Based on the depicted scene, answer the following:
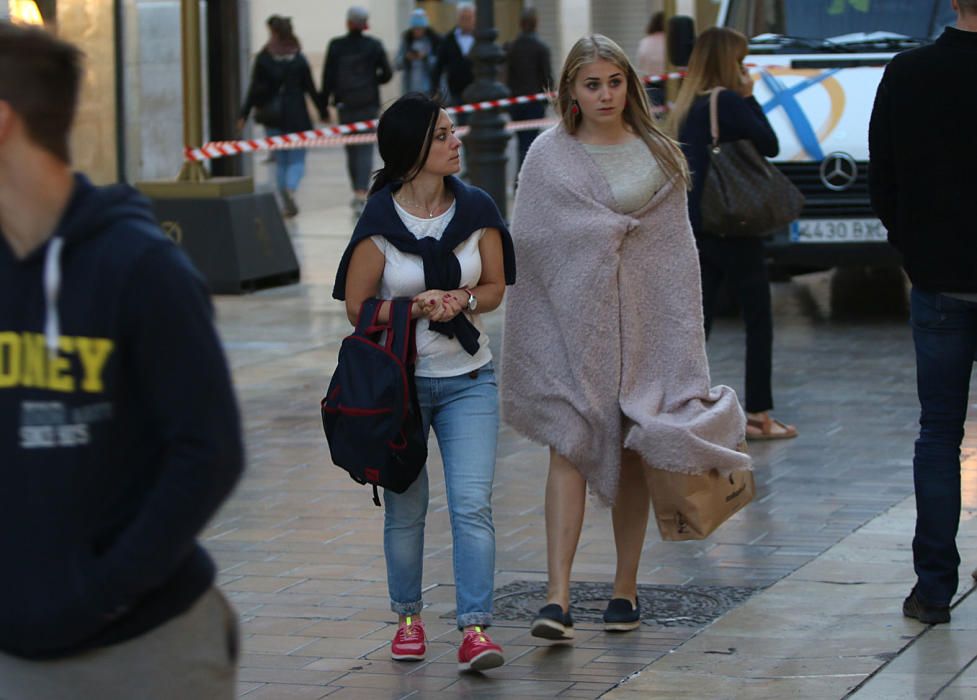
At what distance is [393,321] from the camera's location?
5199mm

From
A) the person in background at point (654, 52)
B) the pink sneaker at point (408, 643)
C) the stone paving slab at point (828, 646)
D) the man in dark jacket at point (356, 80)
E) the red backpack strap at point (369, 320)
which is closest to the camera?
the stone paving slab at point (828, 646)

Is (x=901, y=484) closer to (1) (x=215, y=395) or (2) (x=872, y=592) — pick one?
(2) (x=872, y=592)

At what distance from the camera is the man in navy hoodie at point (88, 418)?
2.57 metres

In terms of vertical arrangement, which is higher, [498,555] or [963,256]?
[963,256]

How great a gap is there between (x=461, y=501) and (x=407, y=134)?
1.01 m

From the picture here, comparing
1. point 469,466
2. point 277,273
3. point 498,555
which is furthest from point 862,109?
point 469,466

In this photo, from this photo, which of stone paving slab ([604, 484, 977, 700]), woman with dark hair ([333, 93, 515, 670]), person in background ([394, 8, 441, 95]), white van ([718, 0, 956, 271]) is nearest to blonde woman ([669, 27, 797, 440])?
stone paving slab ([604, 484, 977, 700])

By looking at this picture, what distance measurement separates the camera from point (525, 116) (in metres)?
21.4

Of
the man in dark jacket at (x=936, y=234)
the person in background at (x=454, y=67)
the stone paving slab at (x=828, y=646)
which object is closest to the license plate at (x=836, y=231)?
the stone paving slab at (x=828, y=646)

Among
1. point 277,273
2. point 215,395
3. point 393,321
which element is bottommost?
point 277,273

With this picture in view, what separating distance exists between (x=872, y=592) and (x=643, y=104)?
165cm

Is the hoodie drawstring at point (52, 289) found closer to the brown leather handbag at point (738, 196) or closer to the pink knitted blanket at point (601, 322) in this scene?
the pink knitted blanket at point (601, 322)

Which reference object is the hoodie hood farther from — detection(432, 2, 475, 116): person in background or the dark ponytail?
detection(432, 2, 475, 116): person in background

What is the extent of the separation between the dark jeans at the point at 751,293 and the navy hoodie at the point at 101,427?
623 centimetres
